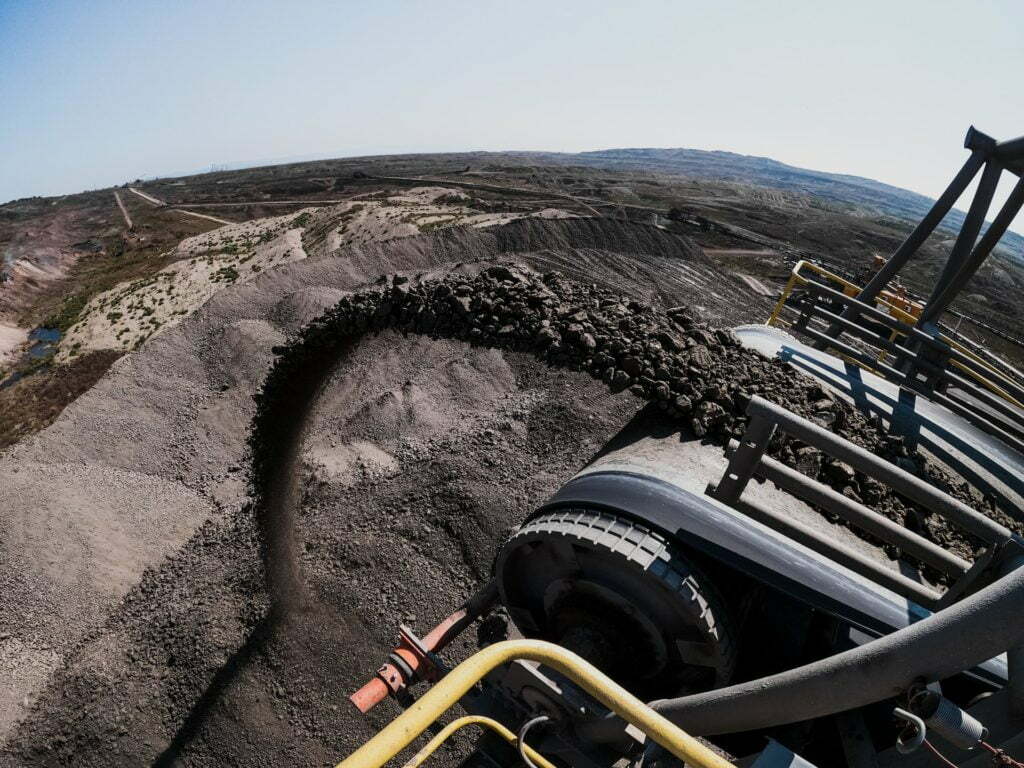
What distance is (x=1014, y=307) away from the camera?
119ft

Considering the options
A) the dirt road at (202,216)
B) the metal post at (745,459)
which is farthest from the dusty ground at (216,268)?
the metal post at (745,459)

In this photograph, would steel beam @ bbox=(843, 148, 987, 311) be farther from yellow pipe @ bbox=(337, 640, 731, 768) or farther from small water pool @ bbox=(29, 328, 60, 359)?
small water pool @ bbox=(29, 328, 60, 359)

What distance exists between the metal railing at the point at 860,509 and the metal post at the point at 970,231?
5.88 meters

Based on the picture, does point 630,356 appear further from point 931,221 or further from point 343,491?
point 931,221

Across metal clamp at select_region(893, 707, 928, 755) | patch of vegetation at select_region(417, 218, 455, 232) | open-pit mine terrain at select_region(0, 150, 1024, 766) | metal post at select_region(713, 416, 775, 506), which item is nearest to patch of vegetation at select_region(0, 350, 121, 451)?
open-pit mine terrain at select_region(0, 150, 1024, 766)

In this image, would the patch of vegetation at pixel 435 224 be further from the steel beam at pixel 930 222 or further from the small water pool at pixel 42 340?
the steel beam at pixel 930 222

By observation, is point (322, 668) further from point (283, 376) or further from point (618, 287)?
point (618, 287)

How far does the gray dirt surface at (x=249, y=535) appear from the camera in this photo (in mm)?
6578

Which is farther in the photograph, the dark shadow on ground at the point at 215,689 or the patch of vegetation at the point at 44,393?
the patch of vegetation at the point at 44,393

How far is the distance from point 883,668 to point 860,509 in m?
1.64

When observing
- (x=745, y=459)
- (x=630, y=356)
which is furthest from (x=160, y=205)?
(x=745, y=459)

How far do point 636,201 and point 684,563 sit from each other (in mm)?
54235

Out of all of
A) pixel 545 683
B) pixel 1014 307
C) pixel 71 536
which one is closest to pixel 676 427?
pixel 545 683

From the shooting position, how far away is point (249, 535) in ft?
28.0
